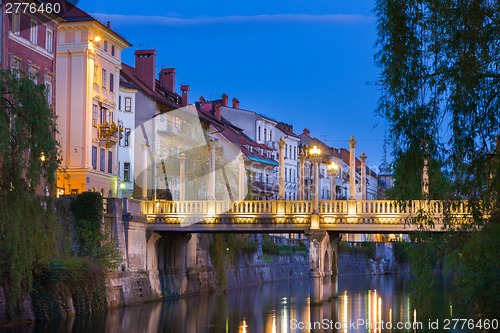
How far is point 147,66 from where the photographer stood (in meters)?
77.5

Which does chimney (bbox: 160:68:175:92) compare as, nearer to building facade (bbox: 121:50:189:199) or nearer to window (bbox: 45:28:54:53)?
building facade (bbox: 121:50:189:199)

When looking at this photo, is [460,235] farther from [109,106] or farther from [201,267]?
[109,106]

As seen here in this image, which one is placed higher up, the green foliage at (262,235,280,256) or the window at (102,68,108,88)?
the window at (102,68,108,88)

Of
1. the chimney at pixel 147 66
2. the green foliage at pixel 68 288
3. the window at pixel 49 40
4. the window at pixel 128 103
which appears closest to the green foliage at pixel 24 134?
the green foliage at pixel 68 288

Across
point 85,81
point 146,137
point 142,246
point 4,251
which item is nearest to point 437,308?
point 142,246

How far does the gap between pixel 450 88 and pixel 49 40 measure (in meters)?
39.6

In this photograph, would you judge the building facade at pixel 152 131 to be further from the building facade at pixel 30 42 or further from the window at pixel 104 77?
the building facade at pixel 30 42

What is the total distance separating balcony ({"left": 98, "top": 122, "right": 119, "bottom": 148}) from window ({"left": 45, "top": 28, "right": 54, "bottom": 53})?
1003 centimetres

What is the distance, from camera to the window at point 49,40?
177 feet

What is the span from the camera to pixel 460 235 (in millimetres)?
23500

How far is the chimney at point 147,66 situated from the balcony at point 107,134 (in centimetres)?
1290

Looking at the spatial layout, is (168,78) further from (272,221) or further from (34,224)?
→ (34,224)

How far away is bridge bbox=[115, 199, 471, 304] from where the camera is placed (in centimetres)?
4762

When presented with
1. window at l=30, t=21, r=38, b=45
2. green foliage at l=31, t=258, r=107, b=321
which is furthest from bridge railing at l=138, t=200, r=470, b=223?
window at l=30, t=21, r=38, b=45
